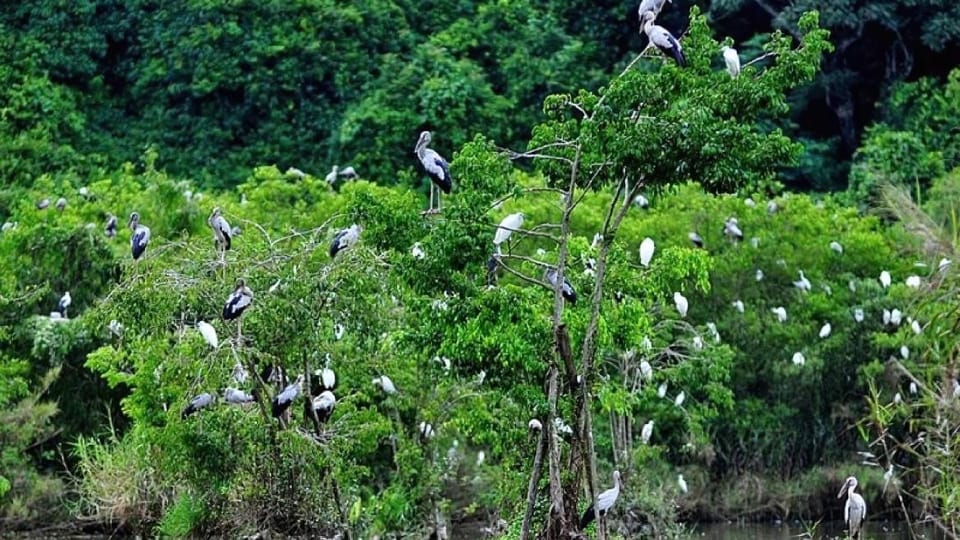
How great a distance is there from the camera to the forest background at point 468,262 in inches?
527

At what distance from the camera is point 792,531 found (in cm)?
2264

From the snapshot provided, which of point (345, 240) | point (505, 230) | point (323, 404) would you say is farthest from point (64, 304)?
point (505, 230)

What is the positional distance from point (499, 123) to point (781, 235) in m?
10.1

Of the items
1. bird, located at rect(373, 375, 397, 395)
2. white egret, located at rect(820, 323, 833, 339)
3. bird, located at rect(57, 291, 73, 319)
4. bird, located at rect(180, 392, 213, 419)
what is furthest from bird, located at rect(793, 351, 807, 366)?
bird, located at rect(180, 392, 213, 419)

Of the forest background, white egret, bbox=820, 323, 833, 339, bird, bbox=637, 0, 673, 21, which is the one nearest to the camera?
the forest background

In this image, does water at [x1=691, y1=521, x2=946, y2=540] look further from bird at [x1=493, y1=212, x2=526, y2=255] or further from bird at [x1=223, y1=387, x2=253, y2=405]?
bird at [x1=223, y1=387, x2=253, y2=405]

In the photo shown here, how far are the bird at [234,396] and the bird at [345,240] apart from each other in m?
1.55

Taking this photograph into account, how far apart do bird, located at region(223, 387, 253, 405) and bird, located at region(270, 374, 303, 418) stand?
0.29 meters

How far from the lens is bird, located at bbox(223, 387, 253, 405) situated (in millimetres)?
15781

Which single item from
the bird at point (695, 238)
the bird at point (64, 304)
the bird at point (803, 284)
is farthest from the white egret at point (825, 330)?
the bird at point (64, 304)

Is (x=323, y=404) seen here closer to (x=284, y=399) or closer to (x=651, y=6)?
(x=284, y=399)

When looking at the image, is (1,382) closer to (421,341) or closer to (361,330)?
(361,330)

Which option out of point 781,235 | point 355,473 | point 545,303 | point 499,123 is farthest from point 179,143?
point 545,303

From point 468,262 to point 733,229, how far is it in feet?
36.8
